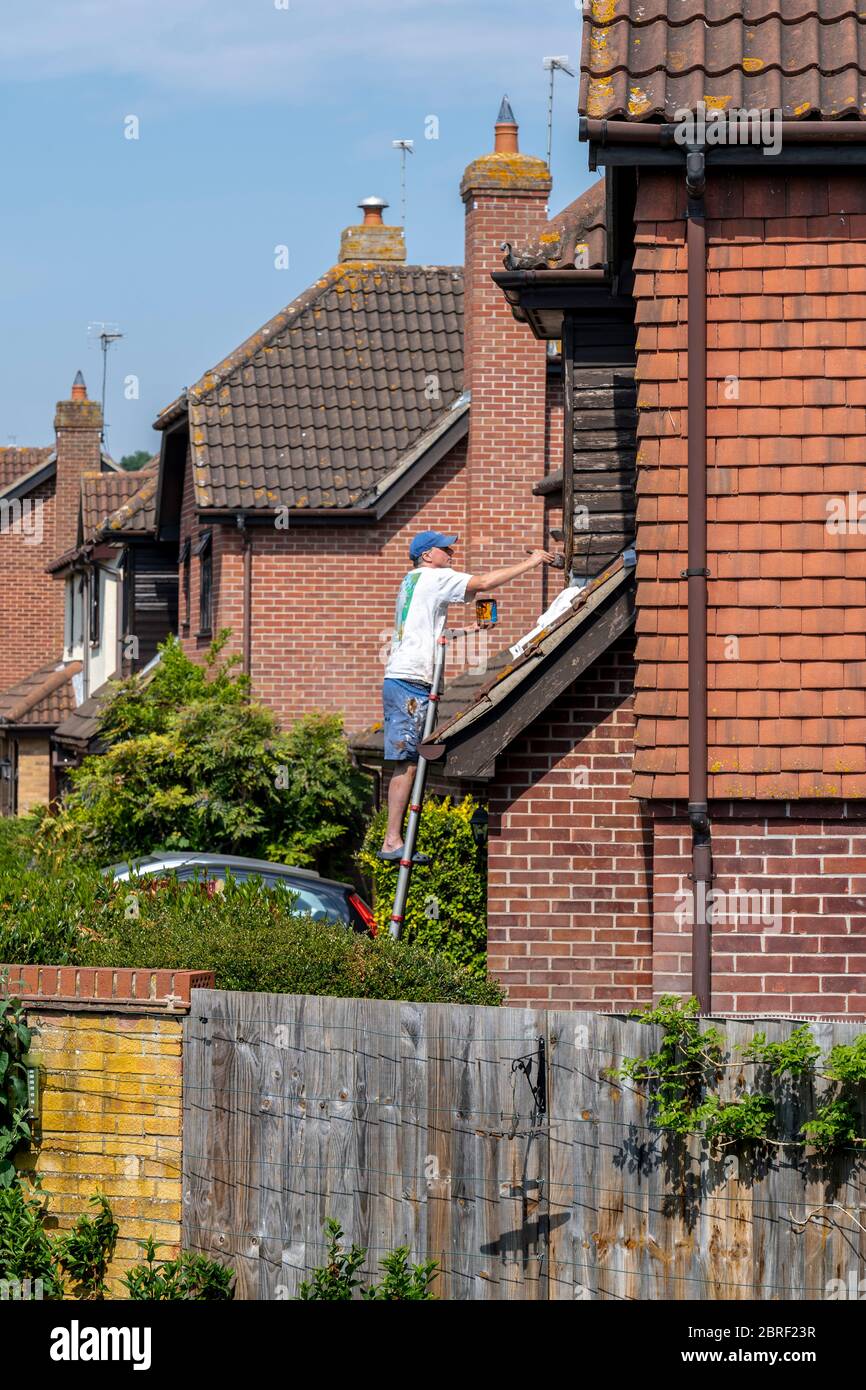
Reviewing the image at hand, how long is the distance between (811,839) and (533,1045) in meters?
2.24

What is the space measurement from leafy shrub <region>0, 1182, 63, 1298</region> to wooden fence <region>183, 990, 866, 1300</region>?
575mm

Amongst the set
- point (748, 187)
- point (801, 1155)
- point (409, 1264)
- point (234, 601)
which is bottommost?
point (409, 1264)

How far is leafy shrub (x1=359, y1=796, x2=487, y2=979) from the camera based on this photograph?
42.2ft

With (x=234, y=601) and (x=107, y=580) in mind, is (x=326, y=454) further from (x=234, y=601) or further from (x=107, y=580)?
(x=107, y=580)

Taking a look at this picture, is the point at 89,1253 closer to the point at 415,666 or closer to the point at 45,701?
the point at 415,666

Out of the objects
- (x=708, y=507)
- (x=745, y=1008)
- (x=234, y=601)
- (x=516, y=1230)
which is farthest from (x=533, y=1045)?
(x=234, y=601)

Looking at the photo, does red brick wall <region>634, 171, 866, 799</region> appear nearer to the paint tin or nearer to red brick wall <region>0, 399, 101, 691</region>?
the paint tin

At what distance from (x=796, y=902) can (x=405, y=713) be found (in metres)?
3.36

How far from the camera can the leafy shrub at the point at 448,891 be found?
1287 centimetres

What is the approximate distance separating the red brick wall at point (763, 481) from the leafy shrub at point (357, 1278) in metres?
2.60

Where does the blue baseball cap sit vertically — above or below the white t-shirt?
above

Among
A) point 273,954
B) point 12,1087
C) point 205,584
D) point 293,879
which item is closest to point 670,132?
point 273,954

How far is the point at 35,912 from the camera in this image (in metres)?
9.09

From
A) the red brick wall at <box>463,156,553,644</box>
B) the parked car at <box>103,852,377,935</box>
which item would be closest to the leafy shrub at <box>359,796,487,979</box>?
the parked car at <box>103,852,377,935</box>
